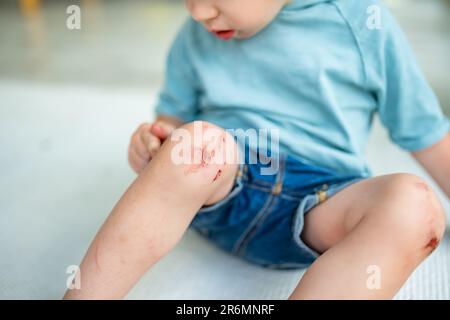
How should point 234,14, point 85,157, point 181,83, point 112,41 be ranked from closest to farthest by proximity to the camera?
point 234,14 → point 181,83 → point 85,157 → point 112,41

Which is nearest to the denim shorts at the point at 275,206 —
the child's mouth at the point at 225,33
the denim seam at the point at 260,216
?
the denim seam at the point at 260,216

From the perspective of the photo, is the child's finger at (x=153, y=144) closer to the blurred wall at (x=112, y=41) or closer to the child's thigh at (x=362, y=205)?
the child's thigh at (x=362, y=205)

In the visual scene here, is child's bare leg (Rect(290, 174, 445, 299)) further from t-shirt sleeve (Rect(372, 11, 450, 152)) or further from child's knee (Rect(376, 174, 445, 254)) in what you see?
t-shirt sleeve (Rect(372, 11, 450, 152))

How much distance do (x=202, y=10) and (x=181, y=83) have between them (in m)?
0.17

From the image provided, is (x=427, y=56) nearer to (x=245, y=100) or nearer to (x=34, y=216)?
(x=245, y=100)

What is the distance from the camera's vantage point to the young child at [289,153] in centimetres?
47

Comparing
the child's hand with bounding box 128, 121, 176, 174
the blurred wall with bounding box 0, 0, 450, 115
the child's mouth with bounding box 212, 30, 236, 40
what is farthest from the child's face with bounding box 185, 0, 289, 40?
the blurred wall with bounding box 0, 0, 450, 115

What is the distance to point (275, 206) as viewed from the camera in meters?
0.58

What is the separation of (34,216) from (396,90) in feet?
1.58

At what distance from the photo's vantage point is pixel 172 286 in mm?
592

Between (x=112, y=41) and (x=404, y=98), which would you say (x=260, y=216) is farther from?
(x=112, y=41)

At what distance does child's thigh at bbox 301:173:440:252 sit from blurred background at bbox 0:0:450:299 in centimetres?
7

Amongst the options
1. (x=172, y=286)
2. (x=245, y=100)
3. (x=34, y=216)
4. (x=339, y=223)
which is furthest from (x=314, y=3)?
(x=34, y=216)

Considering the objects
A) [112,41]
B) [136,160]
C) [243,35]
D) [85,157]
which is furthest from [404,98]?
[112,41]
